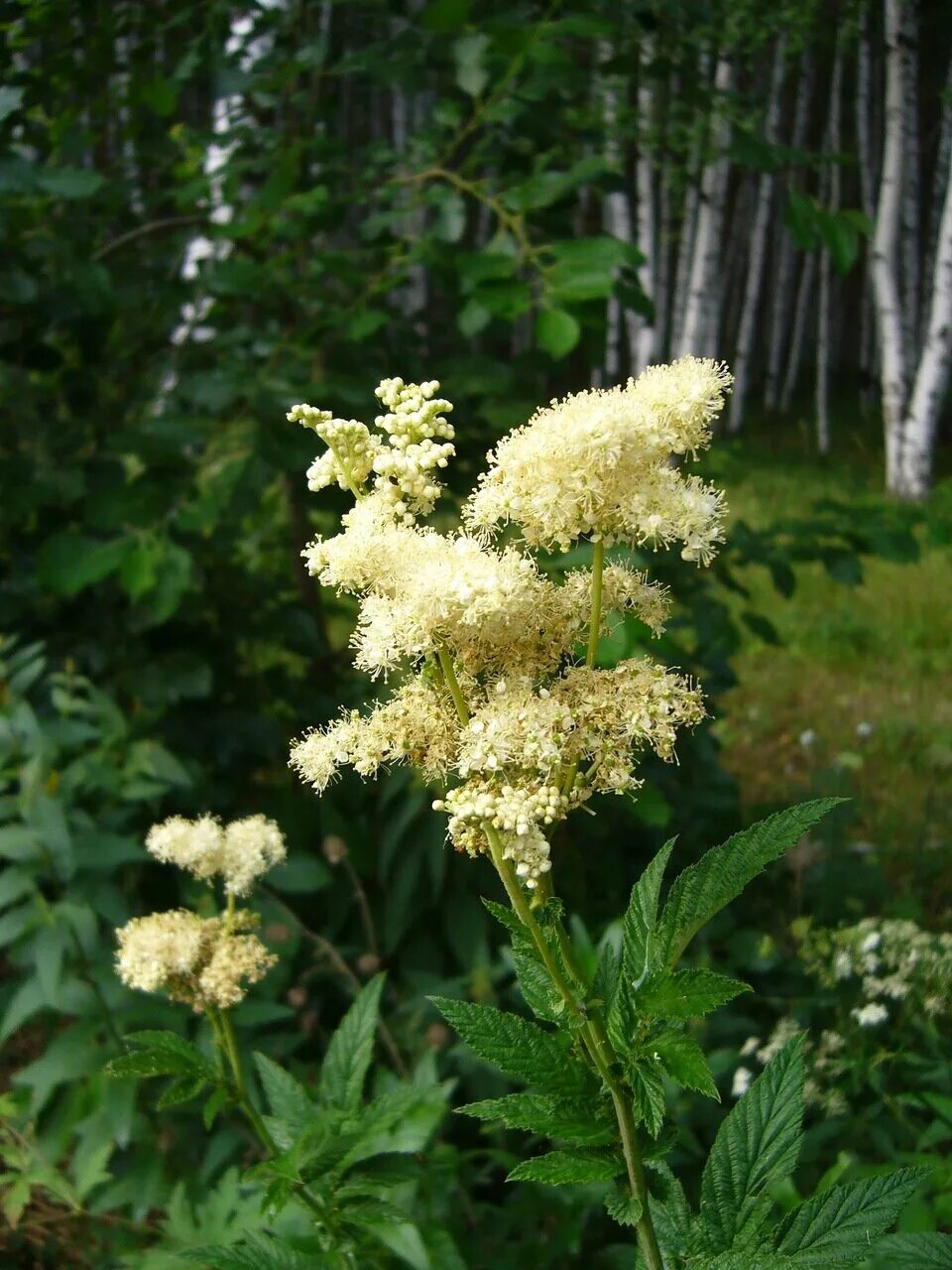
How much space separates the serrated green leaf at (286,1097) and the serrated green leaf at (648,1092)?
0.49 metres

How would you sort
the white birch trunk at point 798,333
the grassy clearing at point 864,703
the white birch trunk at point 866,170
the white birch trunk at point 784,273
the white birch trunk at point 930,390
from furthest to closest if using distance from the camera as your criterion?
the white birch trunk at point 798,333, the white birch trunk at point 784,273, the white birch trunk at point 866,170, the white birch trunk at point 930,390, the grassy clearing at point 864,703

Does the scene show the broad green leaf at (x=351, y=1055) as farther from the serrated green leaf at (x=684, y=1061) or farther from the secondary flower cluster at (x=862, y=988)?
the secondary flower cluster at (x=862, y=988)

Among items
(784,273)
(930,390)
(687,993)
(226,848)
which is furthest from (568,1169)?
(784,273)

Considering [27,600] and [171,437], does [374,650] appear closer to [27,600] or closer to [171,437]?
[171,437]

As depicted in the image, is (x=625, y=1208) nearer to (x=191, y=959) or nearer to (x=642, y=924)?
(x=642, y=924)

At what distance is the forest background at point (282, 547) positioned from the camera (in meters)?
1.74

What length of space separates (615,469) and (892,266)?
24.1ft

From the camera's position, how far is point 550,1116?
30.6 inches

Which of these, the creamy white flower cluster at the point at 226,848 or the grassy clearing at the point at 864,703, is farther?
the grassy clearing at the point at 864,703

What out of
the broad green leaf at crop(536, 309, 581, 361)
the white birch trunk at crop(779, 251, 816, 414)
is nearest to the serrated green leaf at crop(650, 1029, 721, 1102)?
the broad green leaf at crop(536, 309, 581, 361)

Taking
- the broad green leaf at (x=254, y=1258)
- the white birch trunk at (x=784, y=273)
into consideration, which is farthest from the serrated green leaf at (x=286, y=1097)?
the white birch trunk at (x=784, y=273)

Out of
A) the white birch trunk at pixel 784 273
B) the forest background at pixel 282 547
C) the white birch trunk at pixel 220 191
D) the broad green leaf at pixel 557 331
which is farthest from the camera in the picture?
the white birch trunk at pixel 784 273

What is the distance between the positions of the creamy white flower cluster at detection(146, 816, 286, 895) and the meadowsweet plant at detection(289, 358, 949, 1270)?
401mm

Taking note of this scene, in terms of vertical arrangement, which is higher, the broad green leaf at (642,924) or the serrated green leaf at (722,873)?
the serrated green leaf at (722,873)
